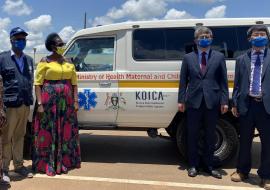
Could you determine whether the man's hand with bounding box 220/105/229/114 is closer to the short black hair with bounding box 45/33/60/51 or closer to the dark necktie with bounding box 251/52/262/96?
the dark necktie with bounding box 251/52/262/96

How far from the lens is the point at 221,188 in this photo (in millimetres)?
5191

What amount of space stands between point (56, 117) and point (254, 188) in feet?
9.67

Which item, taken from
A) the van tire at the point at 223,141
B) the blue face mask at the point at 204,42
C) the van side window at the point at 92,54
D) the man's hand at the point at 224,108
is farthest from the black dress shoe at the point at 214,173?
the van side window at the point at 92,54

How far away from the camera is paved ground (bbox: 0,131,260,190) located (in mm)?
5297

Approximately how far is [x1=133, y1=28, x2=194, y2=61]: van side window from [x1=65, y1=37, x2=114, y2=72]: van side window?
428 millimetres

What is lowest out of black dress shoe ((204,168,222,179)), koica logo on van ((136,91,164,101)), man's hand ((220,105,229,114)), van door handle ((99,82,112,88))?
black dress shoe ((204,168,222,179))

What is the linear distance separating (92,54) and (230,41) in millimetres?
2157

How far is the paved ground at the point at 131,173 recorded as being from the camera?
5297mm

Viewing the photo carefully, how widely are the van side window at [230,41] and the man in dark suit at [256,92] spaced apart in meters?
0.70

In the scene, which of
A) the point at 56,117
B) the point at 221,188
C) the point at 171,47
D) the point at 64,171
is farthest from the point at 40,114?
the point at 221,188

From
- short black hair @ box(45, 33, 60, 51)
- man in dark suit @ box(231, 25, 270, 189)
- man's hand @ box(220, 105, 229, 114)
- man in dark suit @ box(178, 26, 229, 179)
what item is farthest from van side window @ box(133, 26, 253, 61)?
short black hair @ box(45, 33, 60, 51)

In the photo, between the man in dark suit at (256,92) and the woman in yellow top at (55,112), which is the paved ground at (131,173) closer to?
the woman in yellow top at (55,112)

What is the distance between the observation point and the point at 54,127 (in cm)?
593

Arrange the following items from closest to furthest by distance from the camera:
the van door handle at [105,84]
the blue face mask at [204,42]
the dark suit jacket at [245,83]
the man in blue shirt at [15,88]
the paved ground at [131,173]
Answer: the dark suit jacket at [245,83] < the paved ground at [131,173] < the man in blue shirt at [15,88] < the blue face mask at [204,42] < the van door handle at [105,84]
